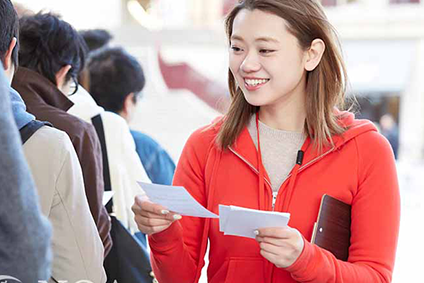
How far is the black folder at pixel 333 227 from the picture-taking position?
150cm

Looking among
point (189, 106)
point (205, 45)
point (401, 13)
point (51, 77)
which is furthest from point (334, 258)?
point (401, 13)

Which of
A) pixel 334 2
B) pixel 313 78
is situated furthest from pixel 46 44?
pixel 334 2

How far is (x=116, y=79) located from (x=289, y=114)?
148 centimetres

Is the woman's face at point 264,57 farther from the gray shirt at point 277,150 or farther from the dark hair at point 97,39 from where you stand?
the dark hair at point 97,39

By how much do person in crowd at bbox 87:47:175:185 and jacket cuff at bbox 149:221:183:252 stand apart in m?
1.41

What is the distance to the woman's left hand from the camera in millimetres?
1288

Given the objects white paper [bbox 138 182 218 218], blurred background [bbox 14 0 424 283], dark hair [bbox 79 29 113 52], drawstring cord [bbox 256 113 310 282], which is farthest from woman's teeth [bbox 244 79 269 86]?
blurred background [bbox 14 0 424 283]

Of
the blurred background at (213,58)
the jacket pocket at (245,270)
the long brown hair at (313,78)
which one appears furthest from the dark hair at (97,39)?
the blurred background at (213,58)

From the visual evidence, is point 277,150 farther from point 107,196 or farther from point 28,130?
point 107,196

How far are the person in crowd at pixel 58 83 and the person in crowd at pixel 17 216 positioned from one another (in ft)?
3.04

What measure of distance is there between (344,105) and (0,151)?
46.1 inches

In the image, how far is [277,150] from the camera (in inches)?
64.5

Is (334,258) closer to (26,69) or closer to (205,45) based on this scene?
(26,69)

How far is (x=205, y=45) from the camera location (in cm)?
1143
